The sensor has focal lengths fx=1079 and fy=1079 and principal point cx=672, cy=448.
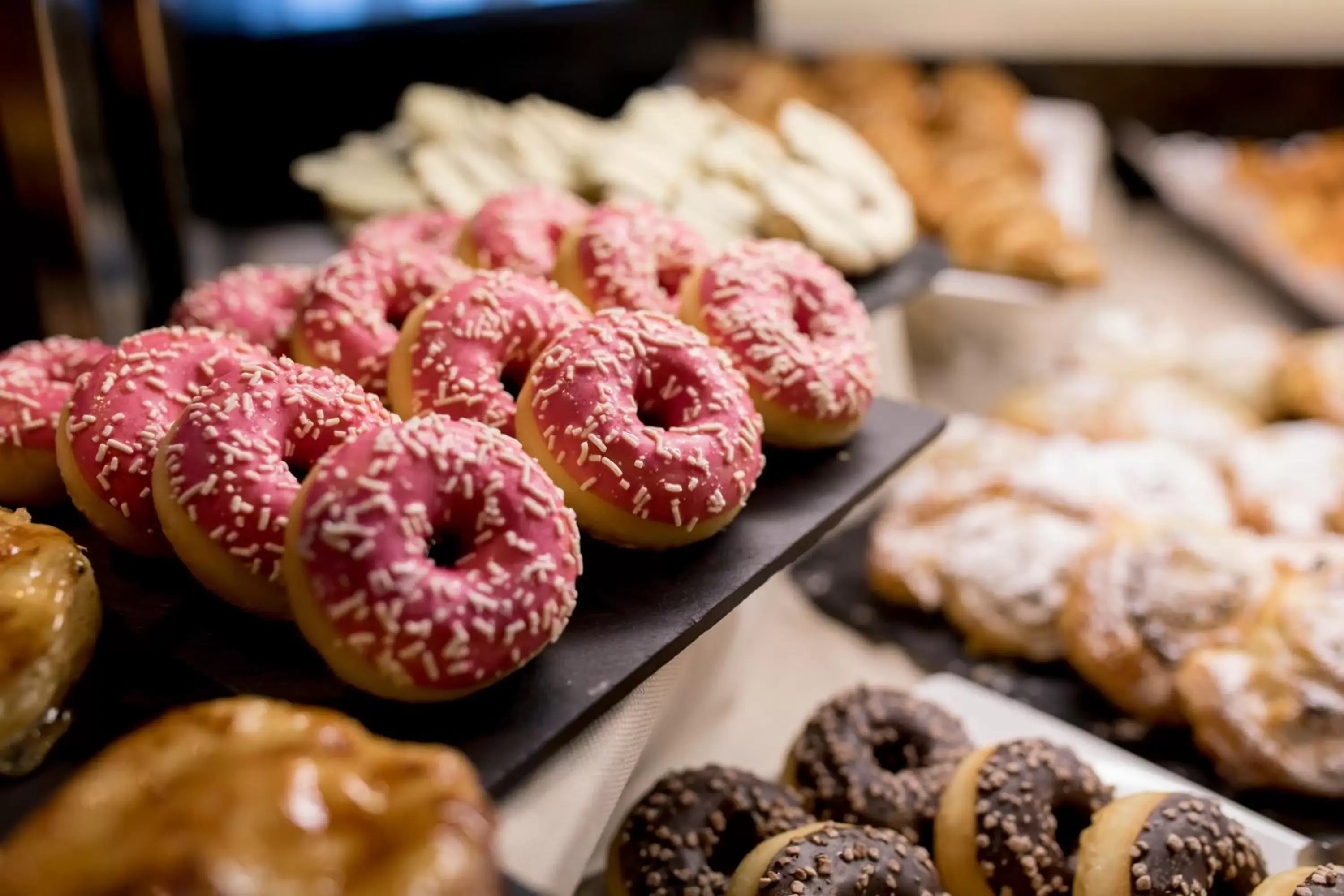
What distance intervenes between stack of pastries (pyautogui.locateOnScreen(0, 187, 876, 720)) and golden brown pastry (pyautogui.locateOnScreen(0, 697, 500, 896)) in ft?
0.72

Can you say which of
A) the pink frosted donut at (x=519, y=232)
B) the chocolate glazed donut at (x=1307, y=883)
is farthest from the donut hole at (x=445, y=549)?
the chocolate glazed donut at (x=1307, y=883)

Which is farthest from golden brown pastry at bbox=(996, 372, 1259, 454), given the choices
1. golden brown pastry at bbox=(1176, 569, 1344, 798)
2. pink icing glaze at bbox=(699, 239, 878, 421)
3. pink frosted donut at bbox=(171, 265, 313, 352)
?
pink frosted donut at bbox=(171, 265, 313, 352)

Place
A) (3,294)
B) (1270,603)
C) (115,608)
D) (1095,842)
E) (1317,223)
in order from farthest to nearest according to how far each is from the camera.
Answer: (1317,223) → (3,294) → (1270,603) → (1095,842) → (115,608)

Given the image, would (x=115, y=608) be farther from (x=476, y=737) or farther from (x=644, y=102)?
(x=644, y=102)

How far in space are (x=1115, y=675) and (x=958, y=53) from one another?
3.76 meters

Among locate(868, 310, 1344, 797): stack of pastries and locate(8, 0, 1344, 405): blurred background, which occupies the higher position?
locate(8, 0, 1344, 405): blurred background

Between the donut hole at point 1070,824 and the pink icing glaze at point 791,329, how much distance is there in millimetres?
747

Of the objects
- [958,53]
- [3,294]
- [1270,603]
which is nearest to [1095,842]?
[1270,603]

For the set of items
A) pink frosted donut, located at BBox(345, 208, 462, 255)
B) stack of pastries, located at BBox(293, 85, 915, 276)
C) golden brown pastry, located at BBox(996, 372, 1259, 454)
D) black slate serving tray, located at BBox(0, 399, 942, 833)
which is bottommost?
golden brown pastry, located at BBox(996, 372, 1259, 454)

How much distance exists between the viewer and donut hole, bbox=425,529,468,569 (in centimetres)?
136

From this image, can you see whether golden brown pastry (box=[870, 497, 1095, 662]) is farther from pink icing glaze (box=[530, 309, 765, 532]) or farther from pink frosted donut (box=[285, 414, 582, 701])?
pink frosted donut (box=[285, 414, 582, 701])

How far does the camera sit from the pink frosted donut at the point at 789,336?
1857mm

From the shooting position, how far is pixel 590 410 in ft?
5.08

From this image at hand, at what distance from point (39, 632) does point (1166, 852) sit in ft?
5.06
